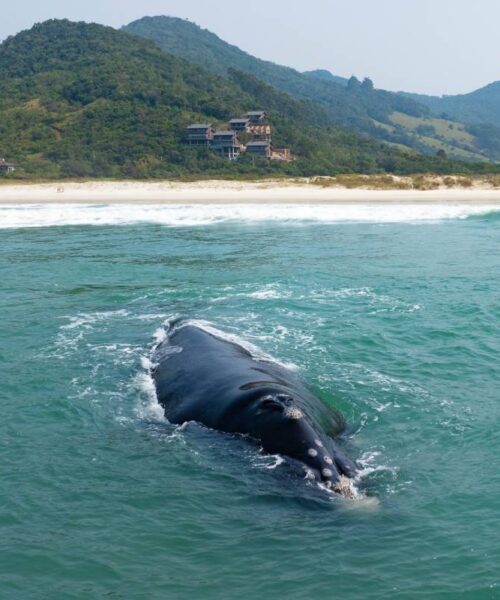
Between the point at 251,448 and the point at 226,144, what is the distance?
9037 centimetres

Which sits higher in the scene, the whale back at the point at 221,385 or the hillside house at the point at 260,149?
the hillside house at the point at 260,149

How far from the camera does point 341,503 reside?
980cm

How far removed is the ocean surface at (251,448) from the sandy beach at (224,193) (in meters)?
37.9

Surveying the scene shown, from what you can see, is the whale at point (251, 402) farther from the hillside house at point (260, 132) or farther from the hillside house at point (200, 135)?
the hillside house at point (260, 132)

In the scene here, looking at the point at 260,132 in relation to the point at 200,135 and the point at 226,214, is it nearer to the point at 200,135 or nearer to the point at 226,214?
the point at 200,135

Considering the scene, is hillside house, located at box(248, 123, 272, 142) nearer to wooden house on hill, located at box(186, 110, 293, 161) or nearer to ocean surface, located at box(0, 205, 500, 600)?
wooden house on hill, located at box(186, 110, 293, 161)

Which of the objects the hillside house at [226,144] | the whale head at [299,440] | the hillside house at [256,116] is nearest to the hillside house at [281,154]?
the hillside house at [226,144]

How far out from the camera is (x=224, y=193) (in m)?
72.2

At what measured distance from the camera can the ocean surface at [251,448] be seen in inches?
343

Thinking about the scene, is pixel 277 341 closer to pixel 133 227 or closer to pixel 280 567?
pixel 280 567

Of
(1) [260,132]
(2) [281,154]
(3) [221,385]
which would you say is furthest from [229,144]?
(3) [221,385]

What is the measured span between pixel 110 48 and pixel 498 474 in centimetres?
14997

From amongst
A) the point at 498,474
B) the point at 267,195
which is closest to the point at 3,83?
the point at 267,195

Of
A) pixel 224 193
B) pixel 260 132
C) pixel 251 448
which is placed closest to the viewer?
pixel 251 448
